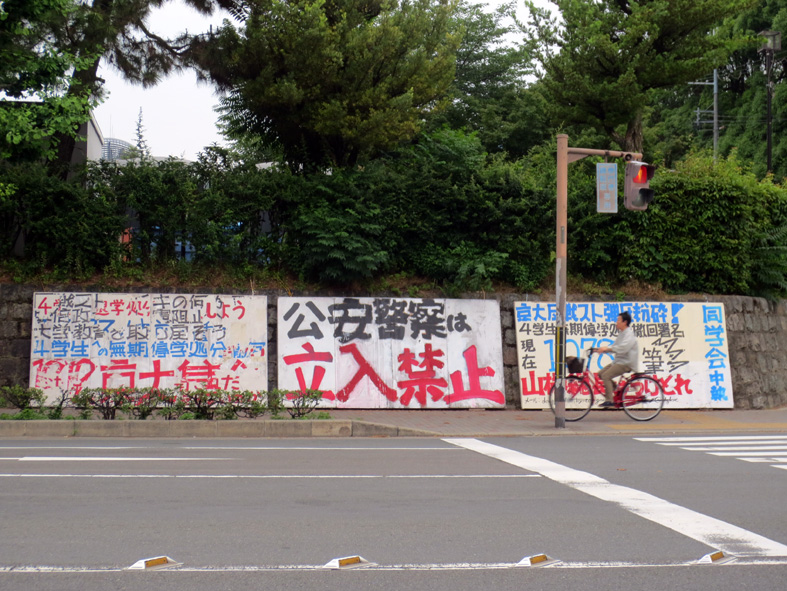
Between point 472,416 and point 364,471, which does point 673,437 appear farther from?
point 364,471

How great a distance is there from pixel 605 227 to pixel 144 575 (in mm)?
15148

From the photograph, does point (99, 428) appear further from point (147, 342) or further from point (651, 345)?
point (651, 345)

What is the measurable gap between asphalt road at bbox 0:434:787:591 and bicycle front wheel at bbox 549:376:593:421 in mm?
3719

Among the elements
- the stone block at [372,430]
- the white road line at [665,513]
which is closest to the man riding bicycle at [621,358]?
the stone block at [372,430]

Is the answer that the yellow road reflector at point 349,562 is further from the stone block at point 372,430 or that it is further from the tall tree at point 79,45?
the tall tree at point 79,45

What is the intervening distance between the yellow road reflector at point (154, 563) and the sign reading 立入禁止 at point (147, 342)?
10.4m

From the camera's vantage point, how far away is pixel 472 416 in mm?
15320

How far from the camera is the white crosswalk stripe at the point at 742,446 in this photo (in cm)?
1028

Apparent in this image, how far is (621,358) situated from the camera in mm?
14336

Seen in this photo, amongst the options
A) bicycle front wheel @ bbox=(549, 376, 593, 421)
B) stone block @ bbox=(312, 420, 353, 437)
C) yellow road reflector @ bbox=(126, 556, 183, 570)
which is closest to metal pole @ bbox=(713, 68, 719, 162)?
bicycle front wheel @ bbox=(549, 376, 593, 421)

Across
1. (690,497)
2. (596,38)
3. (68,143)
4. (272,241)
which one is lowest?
(690,497)

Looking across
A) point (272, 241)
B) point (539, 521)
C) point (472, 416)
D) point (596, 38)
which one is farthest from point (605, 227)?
point (539, 521)

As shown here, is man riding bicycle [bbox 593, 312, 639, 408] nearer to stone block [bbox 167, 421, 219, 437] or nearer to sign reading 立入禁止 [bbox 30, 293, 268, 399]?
sign reading 立入禁止 [bbox 30, 293, 268, 399]

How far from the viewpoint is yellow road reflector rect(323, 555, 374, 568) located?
17.0ft
